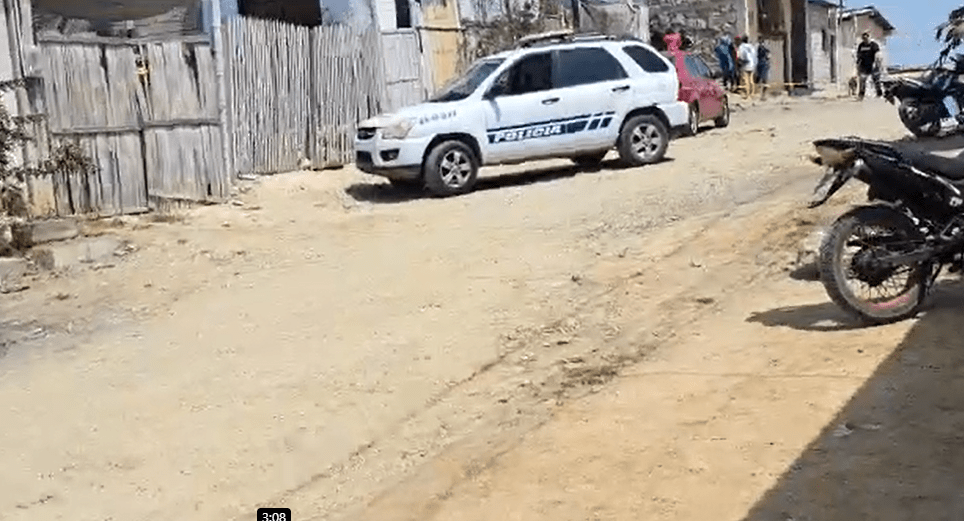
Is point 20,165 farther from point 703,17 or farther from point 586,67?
point 703,17

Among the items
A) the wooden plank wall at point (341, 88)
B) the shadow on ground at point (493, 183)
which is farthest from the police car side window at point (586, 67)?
the wooden plank wall at point (341, 88)

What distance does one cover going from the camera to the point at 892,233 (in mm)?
7758

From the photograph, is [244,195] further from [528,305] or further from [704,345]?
[704,345]

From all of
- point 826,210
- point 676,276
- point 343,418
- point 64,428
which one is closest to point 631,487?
point 343,418

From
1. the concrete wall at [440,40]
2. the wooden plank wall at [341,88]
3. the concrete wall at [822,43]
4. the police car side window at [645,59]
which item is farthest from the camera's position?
the concrete wall at [822,43]

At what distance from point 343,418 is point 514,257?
14.0 ft

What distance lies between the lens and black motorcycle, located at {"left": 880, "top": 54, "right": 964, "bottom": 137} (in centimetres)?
1374

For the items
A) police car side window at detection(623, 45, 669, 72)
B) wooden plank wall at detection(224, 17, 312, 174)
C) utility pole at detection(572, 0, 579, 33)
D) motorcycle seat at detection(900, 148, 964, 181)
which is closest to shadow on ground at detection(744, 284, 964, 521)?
motorcycle seat at detection(900, 148, 964, 181)

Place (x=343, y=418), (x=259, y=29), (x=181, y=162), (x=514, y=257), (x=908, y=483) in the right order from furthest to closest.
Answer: (x=259, y=29)
(x=181, y=162)
(x=514, y=257)
(x=343, y=418)
(x=908, y=483)

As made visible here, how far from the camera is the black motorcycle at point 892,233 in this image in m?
7.68

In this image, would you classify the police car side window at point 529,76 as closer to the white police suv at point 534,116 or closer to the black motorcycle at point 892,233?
the white police suv at point 534,116

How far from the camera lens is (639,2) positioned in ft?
99.3
